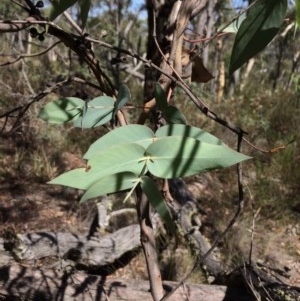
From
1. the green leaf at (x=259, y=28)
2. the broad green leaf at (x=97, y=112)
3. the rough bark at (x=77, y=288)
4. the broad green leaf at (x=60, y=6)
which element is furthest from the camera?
the rough bark at (x=77, y=288)

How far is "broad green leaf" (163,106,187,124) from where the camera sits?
463mm

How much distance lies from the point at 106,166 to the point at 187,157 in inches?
2.5

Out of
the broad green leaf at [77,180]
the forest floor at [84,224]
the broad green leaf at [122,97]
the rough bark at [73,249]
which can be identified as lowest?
the forest floor at [84,224]

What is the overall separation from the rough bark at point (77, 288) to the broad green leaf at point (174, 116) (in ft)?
4.32

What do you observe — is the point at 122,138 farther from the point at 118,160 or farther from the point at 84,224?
the point at 84,224

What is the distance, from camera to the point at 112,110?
53 centimetres

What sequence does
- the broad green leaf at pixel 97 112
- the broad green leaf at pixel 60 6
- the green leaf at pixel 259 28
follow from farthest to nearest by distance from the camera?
the broad green leaf at pixel 97 112 < the broad green leaf at pixel 60 6 < the green leaf at pixel 259 28

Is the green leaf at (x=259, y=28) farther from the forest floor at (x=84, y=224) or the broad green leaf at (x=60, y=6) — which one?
the forest floor at (x=84, y=224)

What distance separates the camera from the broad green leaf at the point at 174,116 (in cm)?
46

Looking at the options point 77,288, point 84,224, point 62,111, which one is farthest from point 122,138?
point 84,224

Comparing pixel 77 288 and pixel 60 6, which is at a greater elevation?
pixel 60 6

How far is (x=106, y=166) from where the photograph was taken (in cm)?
34

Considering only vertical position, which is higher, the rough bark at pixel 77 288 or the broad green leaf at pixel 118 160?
the broad green leaf at pixel 118 160

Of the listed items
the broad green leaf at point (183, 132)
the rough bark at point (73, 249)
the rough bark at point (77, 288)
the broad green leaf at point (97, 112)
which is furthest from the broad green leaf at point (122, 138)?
the rough bark at point (73, 249)
